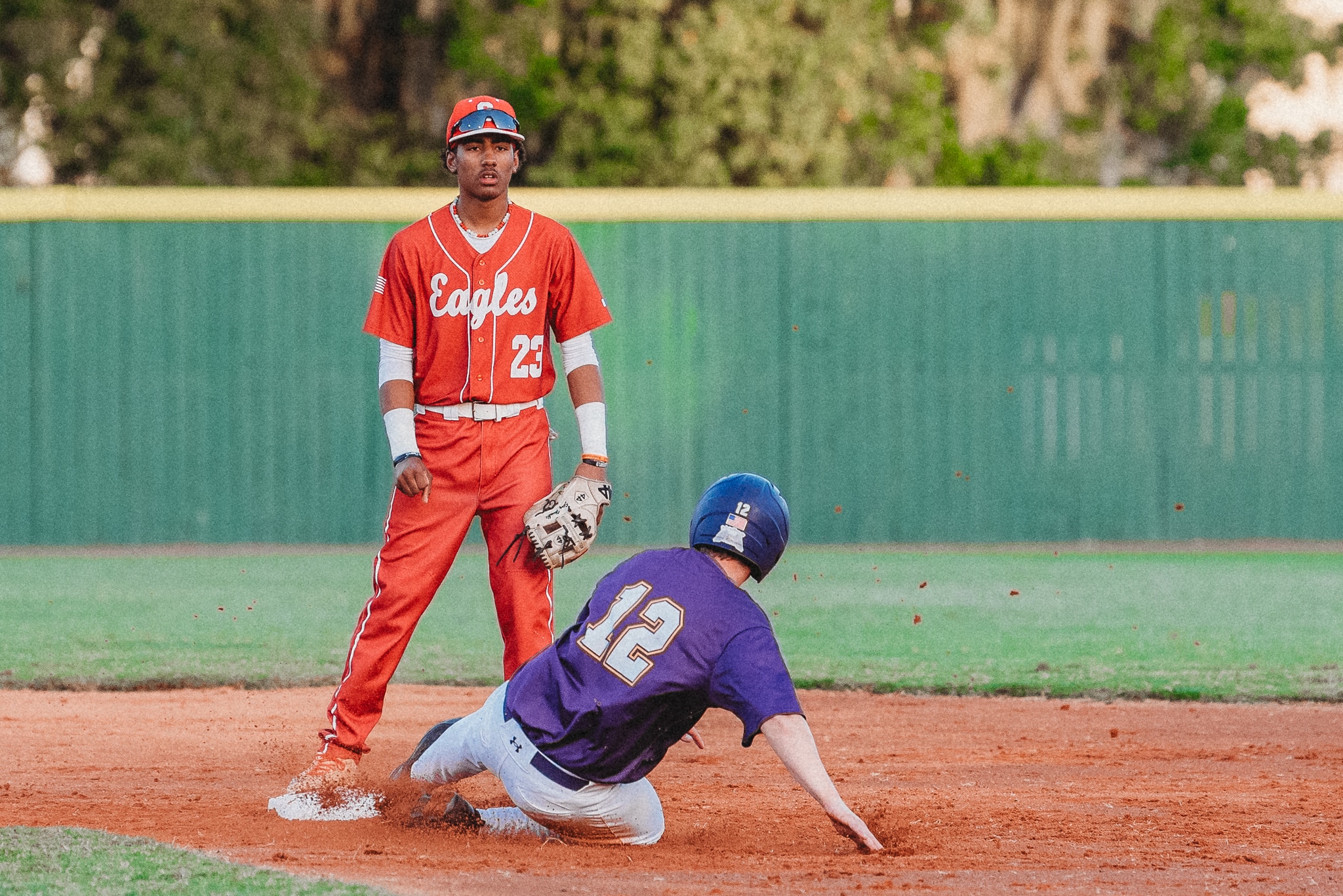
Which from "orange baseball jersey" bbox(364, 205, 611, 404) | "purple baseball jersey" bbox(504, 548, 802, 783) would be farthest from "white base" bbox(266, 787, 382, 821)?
"orange baseball jersey" bbox(364, 205, 611, 404)

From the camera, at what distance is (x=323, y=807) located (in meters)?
4.70

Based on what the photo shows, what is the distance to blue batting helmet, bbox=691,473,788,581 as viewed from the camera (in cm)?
407

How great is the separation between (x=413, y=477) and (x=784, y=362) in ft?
31.9

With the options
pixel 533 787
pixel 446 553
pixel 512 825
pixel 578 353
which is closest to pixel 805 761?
pixel 533 787

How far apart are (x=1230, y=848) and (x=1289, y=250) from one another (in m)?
11.1

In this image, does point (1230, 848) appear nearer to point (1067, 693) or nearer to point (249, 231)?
point (1067, 693)

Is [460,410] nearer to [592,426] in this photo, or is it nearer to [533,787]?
[592,426]

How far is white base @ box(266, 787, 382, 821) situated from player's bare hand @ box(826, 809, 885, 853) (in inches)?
59.2

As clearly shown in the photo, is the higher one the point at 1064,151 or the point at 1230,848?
the point at 1064,151

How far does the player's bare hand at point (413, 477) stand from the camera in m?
4.75

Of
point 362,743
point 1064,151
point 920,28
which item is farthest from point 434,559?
point 1064,151

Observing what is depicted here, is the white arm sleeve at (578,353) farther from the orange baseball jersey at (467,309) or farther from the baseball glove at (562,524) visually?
the baseball glove at (562,524)

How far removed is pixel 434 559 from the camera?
4863 mm

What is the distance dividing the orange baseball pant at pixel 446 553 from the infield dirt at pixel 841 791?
43 cm
